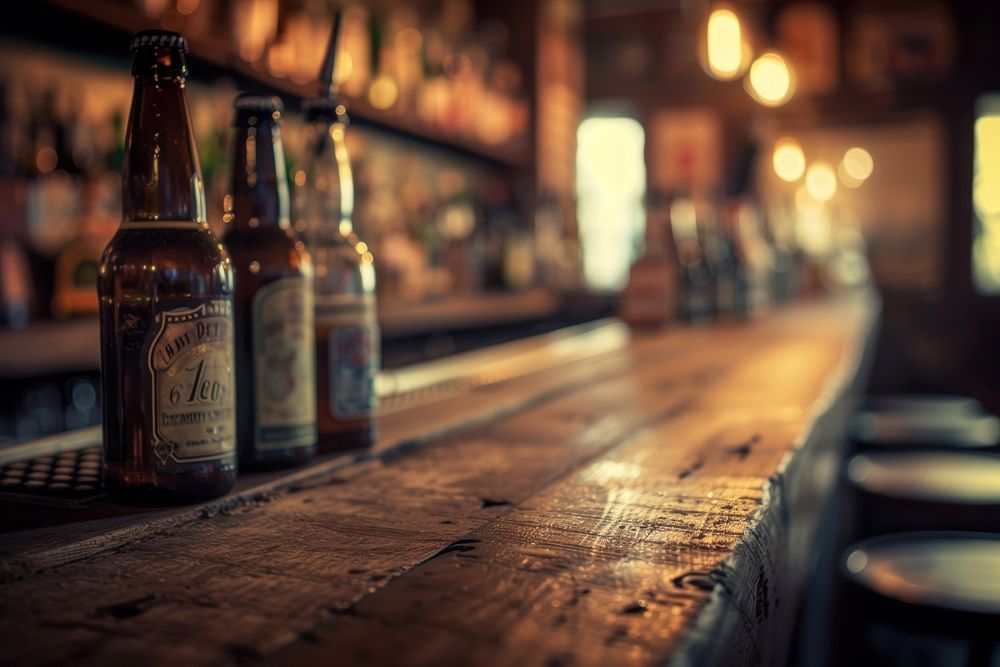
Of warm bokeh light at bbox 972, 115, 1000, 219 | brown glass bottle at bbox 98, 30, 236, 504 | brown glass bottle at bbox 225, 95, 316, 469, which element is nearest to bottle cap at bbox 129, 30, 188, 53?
brown glass bottle at bbox 98, 30, 236, 504

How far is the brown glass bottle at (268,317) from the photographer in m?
0.69

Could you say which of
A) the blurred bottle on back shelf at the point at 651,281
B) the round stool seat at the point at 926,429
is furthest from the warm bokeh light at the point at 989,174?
the blurred bottle on back shelf at the point at 651,281

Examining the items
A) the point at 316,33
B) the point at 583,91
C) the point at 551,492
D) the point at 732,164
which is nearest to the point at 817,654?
the point at 551,492

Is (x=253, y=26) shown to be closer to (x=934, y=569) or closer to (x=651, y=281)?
(x=651, y=281)

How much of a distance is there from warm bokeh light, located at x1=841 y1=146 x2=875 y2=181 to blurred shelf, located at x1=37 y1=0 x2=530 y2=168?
7.10 m

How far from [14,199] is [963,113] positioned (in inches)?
195

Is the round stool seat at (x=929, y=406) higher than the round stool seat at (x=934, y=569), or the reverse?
the round stool seat at (x=934, y=569)

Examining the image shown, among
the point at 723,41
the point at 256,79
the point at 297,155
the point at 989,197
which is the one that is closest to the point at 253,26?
the point at 256,79

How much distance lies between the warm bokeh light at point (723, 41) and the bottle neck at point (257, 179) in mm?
2732

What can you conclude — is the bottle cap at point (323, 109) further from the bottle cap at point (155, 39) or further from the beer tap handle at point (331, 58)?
the bottle cap at point (155, 39)

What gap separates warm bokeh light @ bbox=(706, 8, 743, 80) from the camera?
3.16 meters

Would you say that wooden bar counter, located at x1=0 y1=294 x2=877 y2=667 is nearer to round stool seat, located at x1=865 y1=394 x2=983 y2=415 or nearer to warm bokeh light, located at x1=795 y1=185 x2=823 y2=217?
round stool seat, located at x1=865 y1=394 x2=983 y2=415

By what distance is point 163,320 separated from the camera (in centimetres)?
57

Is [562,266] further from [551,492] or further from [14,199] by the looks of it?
A: [551,492]
